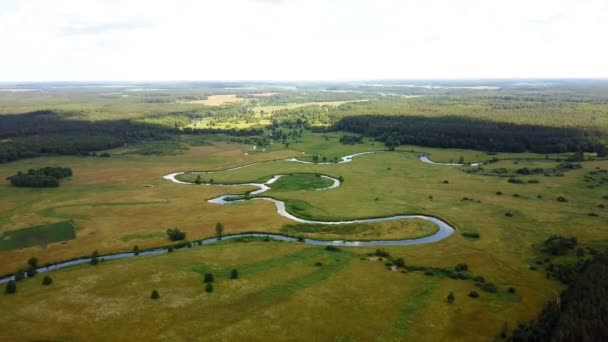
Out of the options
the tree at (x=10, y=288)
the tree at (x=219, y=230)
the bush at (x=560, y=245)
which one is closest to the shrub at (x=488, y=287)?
the bush at (x=560, y=245)

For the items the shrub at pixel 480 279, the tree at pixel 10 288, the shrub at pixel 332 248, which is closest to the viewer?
the tree at pixel 10 288

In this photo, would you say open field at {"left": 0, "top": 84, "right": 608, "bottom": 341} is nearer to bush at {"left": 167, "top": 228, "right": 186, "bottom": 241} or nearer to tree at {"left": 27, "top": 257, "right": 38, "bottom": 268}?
bush at {"left": 167, "top": 228, "right": 186, "bottom": 241}

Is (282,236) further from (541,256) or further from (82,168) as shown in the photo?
(82,168)

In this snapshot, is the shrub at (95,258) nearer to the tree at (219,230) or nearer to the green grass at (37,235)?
the green grass at (37,235)

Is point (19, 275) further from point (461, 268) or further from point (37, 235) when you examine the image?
point (461, 268)

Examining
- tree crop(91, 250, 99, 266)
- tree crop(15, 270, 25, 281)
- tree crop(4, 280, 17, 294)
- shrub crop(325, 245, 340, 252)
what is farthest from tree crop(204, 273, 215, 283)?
tree crop(15, 270, 25, 281)

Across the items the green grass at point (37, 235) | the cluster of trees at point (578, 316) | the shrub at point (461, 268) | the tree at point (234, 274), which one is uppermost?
the cluster of trees at point (578, 316)
